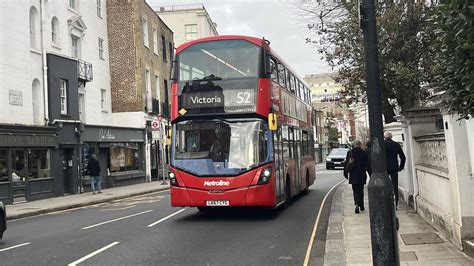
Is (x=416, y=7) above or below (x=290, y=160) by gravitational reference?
above

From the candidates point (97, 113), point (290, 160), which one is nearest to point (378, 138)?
point (290, 160)

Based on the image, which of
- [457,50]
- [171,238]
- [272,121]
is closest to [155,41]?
[272,121]

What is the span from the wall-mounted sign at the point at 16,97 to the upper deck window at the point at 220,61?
445 inches

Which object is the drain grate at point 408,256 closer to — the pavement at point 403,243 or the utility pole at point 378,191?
the pavement at point 403,243

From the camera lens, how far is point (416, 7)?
44.2 ft

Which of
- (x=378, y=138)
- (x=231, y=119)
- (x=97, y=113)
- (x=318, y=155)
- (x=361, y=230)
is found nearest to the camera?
(x=378, y=138)

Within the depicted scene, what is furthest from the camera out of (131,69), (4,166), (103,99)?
(131,69)

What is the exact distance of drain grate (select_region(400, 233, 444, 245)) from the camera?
789cm

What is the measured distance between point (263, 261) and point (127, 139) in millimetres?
24263

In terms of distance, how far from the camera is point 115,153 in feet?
97.0

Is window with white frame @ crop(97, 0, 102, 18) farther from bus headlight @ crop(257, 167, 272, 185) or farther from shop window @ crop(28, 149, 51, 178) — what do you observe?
bus headlight @ crop(257, 167, 272, 185)

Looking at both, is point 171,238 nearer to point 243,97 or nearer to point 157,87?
point 243,97

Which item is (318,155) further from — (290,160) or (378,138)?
(378,138)

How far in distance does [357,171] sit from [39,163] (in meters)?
15.2
